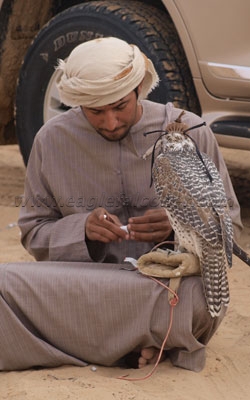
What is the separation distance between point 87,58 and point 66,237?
0.76m

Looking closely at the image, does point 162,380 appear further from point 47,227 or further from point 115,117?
point 115,117

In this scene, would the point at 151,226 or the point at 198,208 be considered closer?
the point at 198,208

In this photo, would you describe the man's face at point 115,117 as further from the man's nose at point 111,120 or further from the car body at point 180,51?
the car body at point 180,51

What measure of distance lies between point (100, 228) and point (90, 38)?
2375 millimetres

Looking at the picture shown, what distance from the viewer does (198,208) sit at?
4.03 meters

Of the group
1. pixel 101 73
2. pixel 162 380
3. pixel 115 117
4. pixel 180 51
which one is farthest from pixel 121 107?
pixel 180 51

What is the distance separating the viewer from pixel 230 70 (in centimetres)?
582

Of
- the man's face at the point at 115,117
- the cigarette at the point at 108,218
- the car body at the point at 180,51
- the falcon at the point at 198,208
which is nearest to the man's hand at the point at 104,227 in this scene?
the cigarette at the point at 108,218

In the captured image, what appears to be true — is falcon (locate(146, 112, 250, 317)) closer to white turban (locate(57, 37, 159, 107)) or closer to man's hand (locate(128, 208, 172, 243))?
man's hand (locate(128, 208, 172, 243))

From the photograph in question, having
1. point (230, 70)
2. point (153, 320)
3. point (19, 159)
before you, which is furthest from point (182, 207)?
point (19, 159)

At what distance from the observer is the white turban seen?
4.23 m

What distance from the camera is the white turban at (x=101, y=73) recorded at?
4.23m

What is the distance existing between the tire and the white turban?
164 cm

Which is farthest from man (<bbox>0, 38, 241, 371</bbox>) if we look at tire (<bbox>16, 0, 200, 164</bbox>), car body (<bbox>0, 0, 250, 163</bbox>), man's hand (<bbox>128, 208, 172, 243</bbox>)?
tire (<bbox>16, 0, 200, 164</bbox>)
